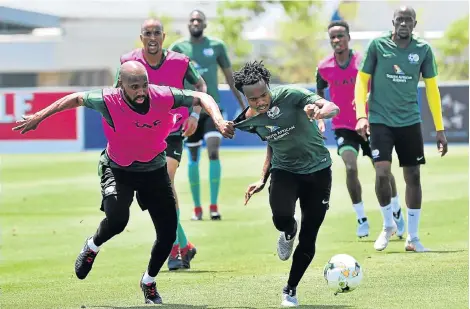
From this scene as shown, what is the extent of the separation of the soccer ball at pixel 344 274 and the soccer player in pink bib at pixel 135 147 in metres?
1.37

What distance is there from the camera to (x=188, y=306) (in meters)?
9.27

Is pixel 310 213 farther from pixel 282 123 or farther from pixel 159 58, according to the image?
pixel 159 58

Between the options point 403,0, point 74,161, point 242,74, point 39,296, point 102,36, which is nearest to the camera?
point 242,74

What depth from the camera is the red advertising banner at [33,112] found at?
2956cm

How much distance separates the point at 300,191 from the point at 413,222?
3.27 meters

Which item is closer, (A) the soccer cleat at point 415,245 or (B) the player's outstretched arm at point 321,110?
(B) the player's outstretched arm at point 321,110

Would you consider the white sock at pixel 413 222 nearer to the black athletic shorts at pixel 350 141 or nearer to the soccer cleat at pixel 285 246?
the black athletic shorts at pixel 350 141

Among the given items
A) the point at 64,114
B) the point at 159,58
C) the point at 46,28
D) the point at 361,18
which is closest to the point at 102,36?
the point at 46,28

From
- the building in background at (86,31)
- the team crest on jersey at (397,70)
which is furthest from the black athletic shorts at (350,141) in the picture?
the building in background at (86,31)

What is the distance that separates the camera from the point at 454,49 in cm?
5094

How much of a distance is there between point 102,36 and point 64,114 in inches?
1251

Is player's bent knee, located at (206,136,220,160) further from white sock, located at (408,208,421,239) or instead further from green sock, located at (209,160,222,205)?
white sock, located at (408,208,421,239)

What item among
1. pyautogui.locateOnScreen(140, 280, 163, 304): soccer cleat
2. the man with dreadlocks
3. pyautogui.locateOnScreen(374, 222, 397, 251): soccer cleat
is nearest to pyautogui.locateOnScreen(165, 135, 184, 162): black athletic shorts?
pyautogui.locateOnScreen(374, 222, 397, 251): soccer cleat

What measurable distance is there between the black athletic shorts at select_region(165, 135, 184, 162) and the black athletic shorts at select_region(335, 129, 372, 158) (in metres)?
2.66
